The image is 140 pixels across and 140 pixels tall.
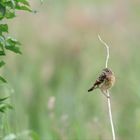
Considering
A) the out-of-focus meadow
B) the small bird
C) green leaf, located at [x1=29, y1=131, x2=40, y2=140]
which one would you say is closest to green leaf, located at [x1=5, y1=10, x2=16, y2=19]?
the small bird

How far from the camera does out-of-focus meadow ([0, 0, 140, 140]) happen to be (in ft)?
23.8

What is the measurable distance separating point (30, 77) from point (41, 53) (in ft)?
4.85

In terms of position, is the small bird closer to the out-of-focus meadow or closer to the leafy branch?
the leafy branch

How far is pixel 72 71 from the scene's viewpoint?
9289 millimetres

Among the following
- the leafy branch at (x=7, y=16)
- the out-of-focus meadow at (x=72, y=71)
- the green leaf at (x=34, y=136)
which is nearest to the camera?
the leafy branch at (x=7, y=16)

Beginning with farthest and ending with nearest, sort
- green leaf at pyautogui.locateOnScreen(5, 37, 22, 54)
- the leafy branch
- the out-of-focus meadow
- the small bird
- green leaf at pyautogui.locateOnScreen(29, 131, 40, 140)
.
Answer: the out-of-focus meadow → green leaf at pyautogui.locateOnScreen(29, 131, 40, 140) → green leaf at pyautogui.locateOnScreen(5, 37, 22, 54) → the leafy branch → the small bird

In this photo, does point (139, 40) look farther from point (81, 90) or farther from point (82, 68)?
point (81, 90)

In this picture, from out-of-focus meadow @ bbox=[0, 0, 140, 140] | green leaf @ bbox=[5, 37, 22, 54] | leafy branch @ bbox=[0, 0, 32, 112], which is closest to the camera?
leafy branch @ bbox=[0, 0, 32, 112]

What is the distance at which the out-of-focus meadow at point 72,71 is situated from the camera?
724 centimetres

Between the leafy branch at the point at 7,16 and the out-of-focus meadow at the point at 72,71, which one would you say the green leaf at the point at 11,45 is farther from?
the out-of-focus meadow at the point at 72,71

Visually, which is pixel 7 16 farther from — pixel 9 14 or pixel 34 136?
pixel 34 136

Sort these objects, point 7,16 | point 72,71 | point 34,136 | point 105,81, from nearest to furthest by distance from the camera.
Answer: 1. point 105,81
2. point 7,16
3. point 34,136
4. point 72,71

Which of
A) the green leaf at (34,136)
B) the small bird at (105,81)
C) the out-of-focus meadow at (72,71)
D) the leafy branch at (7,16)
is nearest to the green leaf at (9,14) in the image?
the leafy branch at (7,16)

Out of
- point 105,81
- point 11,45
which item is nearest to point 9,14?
point 11,45
